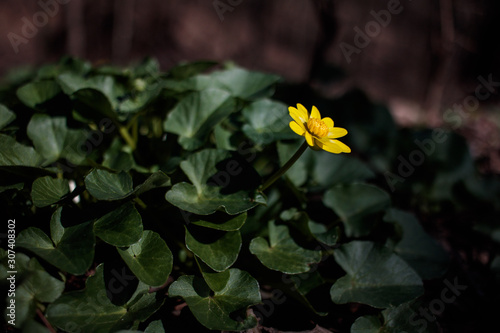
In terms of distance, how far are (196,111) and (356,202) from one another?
A: 2.12 ft

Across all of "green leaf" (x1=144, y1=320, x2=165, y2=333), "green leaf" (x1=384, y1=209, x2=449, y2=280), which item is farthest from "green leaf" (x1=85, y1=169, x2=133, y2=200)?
"green leaf" (x1=384, y1=209, x2=449, y2=280)

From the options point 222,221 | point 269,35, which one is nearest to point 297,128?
point 222,221

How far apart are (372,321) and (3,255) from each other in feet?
3.20

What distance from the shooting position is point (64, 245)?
0.95 metres

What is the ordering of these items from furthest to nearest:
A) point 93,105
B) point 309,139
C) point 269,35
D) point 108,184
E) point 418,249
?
point 269,35 → point 418,249 → point 93,105 → point 108,184 → point 309,139

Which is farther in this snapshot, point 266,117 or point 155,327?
point 266,117

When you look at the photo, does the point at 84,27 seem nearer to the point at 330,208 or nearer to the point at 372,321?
the point at 330,208

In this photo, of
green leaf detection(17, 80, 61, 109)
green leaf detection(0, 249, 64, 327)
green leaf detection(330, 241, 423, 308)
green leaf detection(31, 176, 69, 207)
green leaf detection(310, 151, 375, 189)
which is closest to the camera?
green leaf detection(0, 249, 64, 327)

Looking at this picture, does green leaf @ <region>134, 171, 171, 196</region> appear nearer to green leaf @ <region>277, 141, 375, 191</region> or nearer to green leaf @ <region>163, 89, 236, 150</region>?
green leaf @ <region>163, 89, 236, 150</region>

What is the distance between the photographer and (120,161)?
1.21 meters

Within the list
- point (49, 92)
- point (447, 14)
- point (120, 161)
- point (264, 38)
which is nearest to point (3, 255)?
point (120, 161)

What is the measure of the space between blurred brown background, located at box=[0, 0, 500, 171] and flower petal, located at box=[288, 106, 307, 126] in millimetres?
2986

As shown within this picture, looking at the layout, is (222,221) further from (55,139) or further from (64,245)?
(55,139)

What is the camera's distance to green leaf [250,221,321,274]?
1.08m
